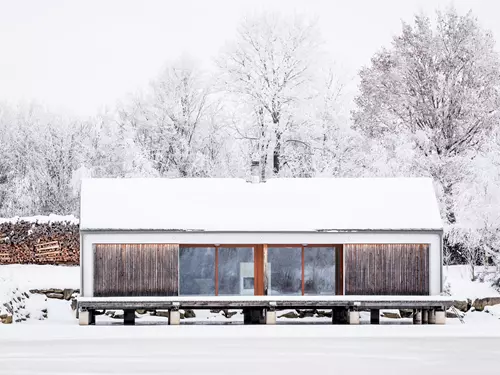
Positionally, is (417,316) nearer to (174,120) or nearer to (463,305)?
(463,305)

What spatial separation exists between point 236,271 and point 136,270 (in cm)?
278

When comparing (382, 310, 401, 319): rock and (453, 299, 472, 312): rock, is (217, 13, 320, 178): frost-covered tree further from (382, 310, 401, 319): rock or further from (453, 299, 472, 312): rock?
(453, 299, 472, 312): rock

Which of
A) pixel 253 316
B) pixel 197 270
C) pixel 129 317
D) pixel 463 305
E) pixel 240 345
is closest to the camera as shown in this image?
pixel 240 345

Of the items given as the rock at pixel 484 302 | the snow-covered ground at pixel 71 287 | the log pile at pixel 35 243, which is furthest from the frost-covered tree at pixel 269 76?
the rock at pixel 484 302

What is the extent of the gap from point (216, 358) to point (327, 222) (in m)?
10.9

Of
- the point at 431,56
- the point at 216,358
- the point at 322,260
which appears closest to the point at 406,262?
the point at 322,260

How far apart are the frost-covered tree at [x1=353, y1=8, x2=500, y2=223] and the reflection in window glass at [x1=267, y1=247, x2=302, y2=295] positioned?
13.7 m

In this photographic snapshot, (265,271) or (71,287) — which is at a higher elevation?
(265,271)

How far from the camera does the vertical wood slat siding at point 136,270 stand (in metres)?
34.4

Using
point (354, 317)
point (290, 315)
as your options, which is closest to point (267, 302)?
point (354, 317)

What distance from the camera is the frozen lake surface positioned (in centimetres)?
2322

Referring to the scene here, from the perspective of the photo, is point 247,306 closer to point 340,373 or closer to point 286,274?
point 286,274

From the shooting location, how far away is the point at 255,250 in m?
35.1

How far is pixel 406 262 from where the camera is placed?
35.0 meters
